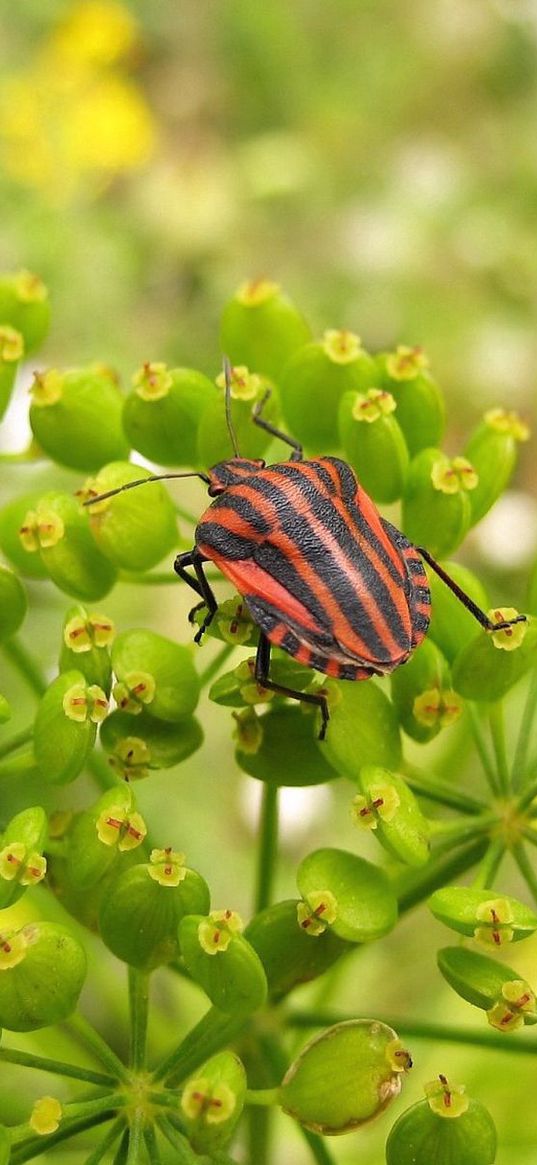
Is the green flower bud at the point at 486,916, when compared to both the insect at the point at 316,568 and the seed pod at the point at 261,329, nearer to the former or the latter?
the insect at the point at 316,568

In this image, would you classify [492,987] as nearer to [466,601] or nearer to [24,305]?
[466,601]

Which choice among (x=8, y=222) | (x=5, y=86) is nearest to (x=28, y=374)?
(x=8, y=222)

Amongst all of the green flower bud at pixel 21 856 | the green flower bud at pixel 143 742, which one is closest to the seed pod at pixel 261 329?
the green flower bud at pixel 143 742

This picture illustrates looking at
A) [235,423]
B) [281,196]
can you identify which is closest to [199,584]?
[235,423]

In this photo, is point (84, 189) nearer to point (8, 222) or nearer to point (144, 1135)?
point (8, 222)

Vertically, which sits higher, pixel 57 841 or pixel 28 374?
pixel 57 841

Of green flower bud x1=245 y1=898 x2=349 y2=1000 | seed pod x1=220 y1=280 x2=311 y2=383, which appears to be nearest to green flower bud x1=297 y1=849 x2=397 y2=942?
green flower bud x1=245 y1=898 x2=349 y2=1000

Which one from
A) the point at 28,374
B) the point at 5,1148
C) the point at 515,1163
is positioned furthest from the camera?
the point at 28,374

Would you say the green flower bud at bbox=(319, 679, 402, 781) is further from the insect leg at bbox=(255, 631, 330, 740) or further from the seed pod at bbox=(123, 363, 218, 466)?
the seed pod at bbox=(123, 363, 218, 466)
